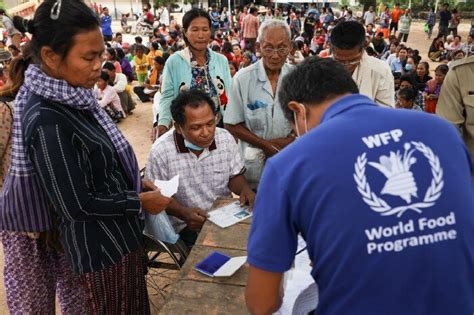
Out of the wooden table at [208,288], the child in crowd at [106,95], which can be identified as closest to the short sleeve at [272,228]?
the wooden table at [208,288]

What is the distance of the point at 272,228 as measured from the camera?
1122 millimetres

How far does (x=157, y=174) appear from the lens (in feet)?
8.62

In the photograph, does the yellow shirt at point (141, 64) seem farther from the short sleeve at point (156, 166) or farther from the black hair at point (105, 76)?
the short sleeve at point (156, 166)

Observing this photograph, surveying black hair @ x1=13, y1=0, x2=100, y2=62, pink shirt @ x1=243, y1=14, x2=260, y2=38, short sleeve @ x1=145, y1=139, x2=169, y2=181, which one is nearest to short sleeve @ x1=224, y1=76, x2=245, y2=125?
short sleeve @ x1=145, y1=139, x2=169, y2=181

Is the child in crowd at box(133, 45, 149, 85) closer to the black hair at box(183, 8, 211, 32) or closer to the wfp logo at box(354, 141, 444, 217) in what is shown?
the black hair at box(183, 8, 211, 32)

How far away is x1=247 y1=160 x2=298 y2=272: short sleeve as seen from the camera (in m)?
1.11

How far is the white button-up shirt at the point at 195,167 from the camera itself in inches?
103

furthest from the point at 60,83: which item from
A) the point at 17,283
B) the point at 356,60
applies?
the point at 356,60

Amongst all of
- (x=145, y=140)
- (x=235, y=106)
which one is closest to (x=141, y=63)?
(x=145, y=140)

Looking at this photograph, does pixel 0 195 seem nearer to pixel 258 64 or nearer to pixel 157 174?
pixel 157 174

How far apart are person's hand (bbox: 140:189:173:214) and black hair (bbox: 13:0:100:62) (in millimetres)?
697

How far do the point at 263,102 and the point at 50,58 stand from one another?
5.11 ft

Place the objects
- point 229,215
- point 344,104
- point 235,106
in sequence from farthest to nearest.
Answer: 1. point 235,106
2. point 229,215
3. point 344,104

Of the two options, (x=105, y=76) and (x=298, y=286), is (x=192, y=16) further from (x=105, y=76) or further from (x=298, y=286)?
(x=105, y=76)
